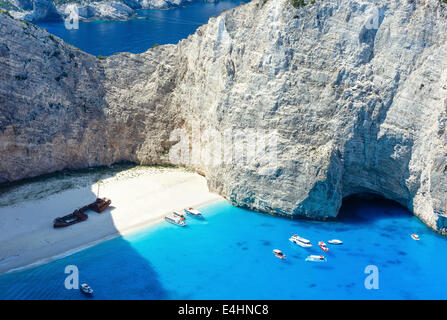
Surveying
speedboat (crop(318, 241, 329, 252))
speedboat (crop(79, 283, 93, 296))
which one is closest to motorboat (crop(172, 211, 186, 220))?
speedboat (crop(79, 283, 93, 296))

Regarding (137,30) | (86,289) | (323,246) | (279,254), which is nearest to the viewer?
(86,289)

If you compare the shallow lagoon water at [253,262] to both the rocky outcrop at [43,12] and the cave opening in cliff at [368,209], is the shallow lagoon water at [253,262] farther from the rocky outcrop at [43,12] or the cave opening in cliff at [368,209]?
the rocky outcrop at [43,12]

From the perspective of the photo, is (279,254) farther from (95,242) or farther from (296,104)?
(95,242)

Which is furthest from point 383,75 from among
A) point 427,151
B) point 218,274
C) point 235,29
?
point 218,274

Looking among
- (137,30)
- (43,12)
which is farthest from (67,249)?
(43,12)

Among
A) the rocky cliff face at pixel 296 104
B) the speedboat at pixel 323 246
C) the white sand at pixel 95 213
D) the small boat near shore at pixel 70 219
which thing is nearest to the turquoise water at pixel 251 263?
the speedboat at pixel 323 246

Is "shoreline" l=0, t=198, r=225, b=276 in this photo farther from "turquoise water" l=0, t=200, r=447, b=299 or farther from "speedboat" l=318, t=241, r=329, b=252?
"speedboat" l=318, t=241, r=329, b=252
